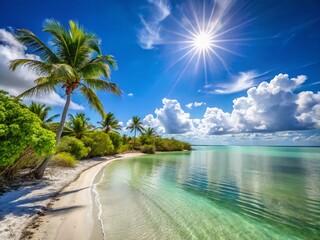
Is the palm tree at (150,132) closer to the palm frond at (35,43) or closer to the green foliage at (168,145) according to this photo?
the green foliage at (168,145)

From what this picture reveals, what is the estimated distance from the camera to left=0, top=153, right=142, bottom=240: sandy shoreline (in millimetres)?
4480

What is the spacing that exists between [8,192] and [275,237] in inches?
377

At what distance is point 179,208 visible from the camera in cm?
739

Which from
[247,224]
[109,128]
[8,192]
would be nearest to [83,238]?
[8,192]

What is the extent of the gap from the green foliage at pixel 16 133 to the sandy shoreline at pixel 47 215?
1.55 meters

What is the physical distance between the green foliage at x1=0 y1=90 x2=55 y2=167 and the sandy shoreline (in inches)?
61.0

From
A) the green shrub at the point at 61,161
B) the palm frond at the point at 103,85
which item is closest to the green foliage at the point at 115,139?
the green shrub at the point at 61,161

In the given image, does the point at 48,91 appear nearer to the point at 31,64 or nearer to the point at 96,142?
the point at 31,64

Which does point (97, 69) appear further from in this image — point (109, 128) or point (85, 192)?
point (109, 128)

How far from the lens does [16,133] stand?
21.0 ft

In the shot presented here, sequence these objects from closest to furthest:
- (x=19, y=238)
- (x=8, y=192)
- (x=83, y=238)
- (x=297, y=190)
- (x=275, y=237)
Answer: (x=19, y=238) < (x=83, y=238) < (x=275, y=237) < (x=8, y=192) < (x=297, y=190)

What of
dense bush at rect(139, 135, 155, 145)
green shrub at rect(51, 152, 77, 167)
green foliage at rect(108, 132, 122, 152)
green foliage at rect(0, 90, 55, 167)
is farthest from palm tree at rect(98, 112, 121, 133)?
green foliage at rect(0, 90, 55, 167)

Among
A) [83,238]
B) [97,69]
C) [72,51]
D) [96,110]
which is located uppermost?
[72,51]

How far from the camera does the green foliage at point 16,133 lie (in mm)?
6210
